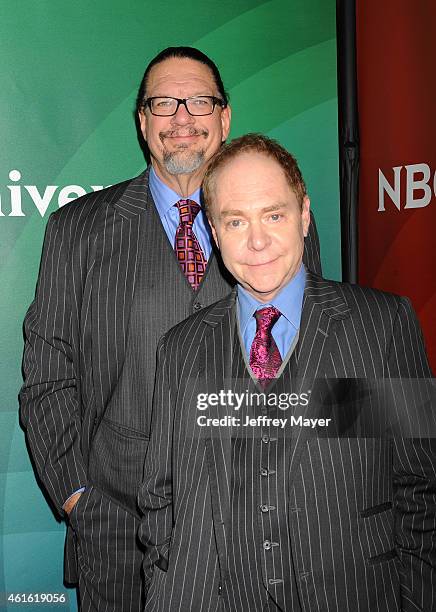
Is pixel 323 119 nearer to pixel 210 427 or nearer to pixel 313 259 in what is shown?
pixel 313 259

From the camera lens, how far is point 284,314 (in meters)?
1.71

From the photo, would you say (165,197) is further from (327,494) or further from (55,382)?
(327,494)

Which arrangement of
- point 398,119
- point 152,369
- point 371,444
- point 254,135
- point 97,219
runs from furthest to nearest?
1. point 398,119
2. point 97,219
3. point 152,369
4. point 254,135
5. point 371,444

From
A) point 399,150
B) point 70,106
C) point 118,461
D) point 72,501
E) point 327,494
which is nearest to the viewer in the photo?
point 327,494

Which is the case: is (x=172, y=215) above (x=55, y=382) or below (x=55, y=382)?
above

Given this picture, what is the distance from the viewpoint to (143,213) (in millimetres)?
2367

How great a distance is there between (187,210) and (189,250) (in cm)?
13

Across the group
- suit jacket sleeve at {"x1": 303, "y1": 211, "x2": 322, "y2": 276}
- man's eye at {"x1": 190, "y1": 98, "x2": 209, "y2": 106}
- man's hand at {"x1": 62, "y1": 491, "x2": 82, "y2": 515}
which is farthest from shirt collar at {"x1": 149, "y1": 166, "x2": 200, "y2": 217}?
man's hand at {"x1": 62, "y1": 491, "x2": 82, "y2": 515}

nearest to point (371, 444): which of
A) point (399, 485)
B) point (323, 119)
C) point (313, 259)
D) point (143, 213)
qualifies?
point (399, 485)

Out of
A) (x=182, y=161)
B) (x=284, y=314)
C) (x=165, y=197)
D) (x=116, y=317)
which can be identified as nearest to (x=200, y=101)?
(x=182, y=161)

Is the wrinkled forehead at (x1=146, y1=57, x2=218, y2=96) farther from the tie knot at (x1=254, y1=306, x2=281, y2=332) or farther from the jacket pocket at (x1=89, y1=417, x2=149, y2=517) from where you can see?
the jacket pocket at (x1=89, y1=417, x2=149, y2=517)

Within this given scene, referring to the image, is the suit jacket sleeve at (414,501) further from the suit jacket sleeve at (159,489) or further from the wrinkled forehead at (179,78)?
the wrinkled forehead at (179,78)

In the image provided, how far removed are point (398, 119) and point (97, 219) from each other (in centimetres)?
130

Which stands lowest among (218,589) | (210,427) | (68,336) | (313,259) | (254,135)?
(218,589)
